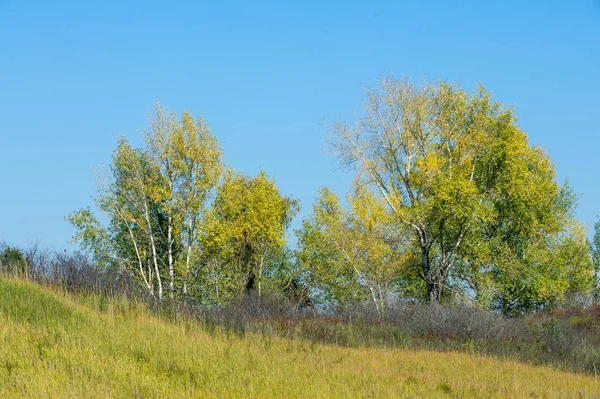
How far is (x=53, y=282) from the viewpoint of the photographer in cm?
2286

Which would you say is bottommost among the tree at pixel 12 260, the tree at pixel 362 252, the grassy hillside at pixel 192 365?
the grassy hillside at pixel 192 365

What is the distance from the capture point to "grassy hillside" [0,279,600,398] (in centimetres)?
1242

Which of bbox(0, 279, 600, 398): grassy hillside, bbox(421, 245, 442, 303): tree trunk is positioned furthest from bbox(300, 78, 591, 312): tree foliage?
bbox(0, 279, 600, 398): grassy hillside

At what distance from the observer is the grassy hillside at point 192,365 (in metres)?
12.4

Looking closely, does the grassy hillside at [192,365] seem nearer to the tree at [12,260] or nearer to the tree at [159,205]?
the tree at [12,260]

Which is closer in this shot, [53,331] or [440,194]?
[53,331]

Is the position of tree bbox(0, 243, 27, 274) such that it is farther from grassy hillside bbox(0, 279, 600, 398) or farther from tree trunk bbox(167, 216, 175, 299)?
tree trunk bbox(167, 216, 175, 299)

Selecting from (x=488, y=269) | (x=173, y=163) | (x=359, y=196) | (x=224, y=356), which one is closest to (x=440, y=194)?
(x=359, y=196)

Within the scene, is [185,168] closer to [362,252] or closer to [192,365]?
[362,252]

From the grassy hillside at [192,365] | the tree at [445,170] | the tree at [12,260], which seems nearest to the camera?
the grassy hillside at [192,365]

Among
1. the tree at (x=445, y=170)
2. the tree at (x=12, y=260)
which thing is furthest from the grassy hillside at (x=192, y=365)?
the tree at (x=445, y=170)

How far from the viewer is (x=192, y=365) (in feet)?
46.4

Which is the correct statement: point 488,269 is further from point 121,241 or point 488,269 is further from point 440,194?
point 121,241

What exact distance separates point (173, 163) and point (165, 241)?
485 centimetres
